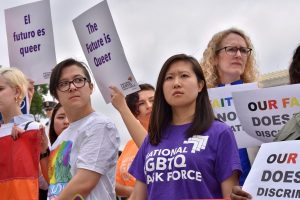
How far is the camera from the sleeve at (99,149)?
3549 millimetres

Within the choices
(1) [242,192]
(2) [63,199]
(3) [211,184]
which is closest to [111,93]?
(2) [63,199]

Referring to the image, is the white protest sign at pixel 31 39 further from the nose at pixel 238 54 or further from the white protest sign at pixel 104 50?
the nose at pixel 238 54

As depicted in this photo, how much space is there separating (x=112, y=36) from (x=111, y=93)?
1.75ft

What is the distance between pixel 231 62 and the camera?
4.03 m

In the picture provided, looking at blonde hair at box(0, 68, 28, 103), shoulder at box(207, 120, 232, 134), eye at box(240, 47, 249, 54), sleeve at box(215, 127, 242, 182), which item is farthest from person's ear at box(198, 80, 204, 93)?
blonde hair at box(0, 68, 28, 103)

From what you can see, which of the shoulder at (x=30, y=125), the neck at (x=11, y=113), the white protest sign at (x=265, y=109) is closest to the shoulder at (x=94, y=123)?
the shoulder at (x=30, y=125)

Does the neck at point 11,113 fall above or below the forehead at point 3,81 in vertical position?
below

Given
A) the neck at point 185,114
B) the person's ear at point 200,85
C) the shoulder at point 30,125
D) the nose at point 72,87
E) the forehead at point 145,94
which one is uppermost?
the nose at point 72,87

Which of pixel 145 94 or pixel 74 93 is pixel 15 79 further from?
pixel 145 94

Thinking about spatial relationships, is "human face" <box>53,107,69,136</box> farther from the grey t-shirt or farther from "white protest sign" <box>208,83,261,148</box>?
"white protest sign" <box>208,83,261,148</box>

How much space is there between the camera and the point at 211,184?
295 cm

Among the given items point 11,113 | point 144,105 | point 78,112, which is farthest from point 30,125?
point 144,105

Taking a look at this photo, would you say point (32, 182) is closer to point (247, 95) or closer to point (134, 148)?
point (134, 148)

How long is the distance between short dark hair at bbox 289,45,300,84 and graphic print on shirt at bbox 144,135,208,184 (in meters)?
0.64
